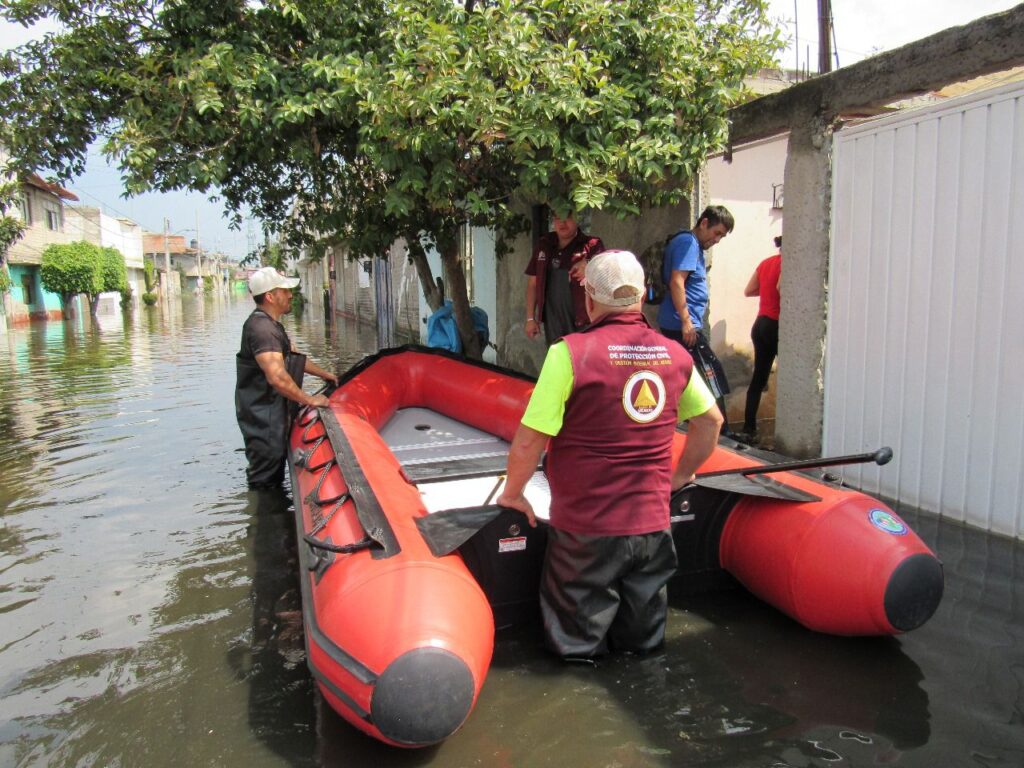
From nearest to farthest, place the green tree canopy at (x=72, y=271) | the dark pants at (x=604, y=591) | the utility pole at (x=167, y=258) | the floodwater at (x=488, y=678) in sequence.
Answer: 1. the floodwater at (x=488, y=678)
2. the dark pants at (x=604, y=591)
3. the green tree canopy at (x=72, y=271)
4. the utility pole at (x=167, y=258)

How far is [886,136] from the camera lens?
4.25m

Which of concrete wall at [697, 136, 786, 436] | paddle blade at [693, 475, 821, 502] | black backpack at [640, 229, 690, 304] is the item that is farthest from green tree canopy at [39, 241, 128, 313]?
paddle blade at [693, 475, 821, 502]

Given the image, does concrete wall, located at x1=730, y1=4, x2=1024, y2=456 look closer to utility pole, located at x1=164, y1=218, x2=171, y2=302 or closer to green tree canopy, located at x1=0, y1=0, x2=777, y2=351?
green tree canopy, located at x1=0, y1=0, x2=777, y2=351

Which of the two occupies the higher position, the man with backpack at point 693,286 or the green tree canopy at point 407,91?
the green tree canopy at point 407,91

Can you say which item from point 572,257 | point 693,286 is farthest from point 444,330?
point 693,286

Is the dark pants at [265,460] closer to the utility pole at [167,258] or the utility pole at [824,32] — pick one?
the utility pole at [824,32]

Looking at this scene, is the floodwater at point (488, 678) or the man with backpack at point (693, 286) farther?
the man with backpack at point (693, 286)

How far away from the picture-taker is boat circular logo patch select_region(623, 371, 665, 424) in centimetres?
246

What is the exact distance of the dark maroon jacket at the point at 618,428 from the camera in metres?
2.43

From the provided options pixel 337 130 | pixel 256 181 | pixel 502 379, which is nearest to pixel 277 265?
pixel 256 181

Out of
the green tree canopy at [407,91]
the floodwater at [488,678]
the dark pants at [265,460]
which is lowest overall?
the floodwater at [488,678]

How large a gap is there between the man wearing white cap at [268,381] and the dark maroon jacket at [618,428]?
2.38m

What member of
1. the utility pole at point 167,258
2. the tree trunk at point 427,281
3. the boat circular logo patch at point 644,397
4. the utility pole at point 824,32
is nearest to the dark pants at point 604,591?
the boat circular logo patch at point 644,397

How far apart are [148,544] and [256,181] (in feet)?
10.7
